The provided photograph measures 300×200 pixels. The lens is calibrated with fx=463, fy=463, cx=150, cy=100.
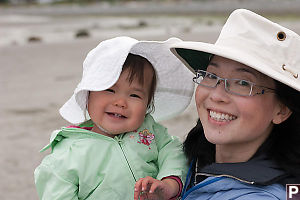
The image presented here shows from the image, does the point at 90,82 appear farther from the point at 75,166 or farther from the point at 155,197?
the point at 155,197

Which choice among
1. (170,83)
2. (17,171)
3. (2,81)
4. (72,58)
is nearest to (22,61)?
(72,58)

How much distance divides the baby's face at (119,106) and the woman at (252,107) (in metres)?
0.39

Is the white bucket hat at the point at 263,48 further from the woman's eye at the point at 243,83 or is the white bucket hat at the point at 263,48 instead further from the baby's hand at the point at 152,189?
the baby's hand at the point at 152,189

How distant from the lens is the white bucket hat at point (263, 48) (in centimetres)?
183

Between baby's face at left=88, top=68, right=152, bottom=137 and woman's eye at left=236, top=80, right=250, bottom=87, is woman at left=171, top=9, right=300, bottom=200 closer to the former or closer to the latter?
woman's eye at left=236, top=80, right=250, bottom=87

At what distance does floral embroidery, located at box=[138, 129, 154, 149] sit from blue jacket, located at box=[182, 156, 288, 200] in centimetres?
44

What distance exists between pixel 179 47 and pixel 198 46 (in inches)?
6.2

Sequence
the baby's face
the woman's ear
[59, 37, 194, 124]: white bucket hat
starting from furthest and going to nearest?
the baby's face
[59, 37, 194, 124]: white bucket hat
the woman's ear

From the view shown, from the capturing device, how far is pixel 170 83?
2.60 metres

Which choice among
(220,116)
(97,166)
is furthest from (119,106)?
(220,116)

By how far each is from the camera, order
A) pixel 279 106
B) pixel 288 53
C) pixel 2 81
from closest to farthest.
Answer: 1. pixel 288 53
2. pixel 279 106
3. pixel 2 81

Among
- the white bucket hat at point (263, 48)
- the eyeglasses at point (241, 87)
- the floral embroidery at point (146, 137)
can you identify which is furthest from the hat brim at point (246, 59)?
the floral embroidery at point (146, 137)

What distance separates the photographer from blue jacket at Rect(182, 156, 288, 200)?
6.03ft

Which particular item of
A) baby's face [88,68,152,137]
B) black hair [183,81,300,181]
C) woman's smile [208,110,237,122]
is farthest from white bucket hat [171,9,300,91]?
baby's face [88,68,152,137]
